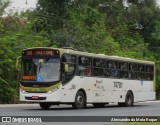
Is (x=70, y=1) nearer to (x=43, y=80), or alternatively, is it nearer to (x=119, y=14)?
(x=119, y=14)

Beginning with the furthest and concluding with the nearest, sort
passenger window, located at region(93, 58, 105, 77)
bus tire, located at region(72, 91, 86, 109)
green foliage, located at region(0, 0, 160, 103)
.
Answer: green foliage, located at region(0, 0, 160, 103) → passenger window, located at region(93, 58, 105, 77) → bus tire, located at region(72, 91, 86, 109)

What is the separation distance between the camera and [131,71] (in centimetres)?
3412

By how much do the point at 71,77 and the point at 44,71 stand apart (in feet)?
5.05

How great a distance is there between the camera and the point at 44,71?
89.5 ft

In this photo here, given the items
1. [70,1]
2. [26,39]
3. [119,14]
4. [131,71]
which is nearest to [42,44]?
[26,39]

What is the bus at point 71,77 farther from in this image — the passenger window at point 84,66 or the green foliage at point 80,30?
the green foliage at point 80,30

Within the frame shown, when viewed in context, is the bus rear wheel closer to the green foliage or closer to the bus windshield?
the green foliage

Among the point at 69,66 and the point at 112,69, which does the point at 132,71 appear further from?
the point at 69,66

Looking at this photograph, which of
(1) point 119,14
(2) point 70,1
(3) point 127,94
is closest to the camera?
(3) point 127,94

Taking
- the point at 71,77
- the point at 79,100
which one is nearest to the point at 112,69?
the point at 79,100

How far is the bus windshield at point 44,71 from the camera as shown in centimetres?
2722

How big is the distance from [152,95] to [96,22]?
19043mm

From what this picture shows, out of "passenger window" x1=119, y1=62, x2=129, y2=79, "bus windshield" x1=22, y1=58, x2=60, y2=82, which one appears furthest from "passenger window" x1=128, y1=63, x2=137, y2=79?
"bus windshield" x1=22, y1=58, x2=60, y2=82

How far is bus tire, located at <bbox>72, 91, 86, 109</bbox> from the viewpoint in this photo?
2839cm
